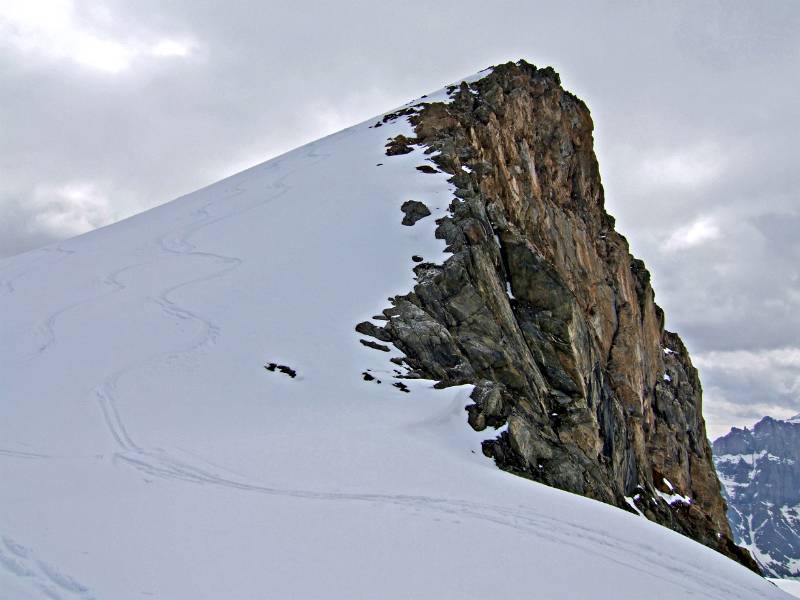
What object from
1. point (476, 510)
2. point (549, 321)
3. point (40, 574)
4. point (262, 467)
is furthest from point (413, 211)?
point (40, 574)

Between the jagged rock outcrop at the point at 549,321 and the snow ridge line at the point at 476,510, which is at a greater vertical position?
the jagged rock outcrop at the point at 549,321

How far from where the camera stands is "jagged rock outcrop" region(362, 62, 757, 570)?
19.9m

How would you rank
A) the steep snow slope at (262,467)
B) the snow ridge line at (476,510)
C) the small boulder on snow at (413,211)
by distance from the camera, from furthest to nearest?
the small boulder on snow at (413,211), the snow ridge line at (476,510), the steep snow slope at (262,467)

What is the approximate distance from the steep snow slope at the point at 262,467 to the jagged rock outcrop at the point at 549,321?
6.98ft

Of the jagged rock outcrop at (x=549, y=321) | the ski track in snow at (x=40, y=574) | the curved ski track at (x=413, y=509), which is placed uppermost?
the jagged rock outcrop at (x=549, y=321)

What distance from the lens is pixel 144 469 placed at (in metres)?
11.2

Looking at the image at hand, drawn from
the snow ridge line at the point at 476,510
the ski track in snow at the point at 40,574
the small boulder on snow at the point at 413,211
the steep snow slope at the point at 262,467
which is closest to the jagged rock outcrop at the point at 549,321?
the small boulder on snow at the point at 413,211

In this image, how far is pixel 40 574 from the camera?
7.38m

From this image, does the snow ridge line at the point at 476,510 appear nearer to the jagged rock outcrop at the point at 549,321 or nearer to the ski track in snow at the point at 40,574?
the ski track in snow at the point at 40,574

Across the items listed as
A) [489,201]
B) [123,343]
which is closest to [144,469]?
[123,343]

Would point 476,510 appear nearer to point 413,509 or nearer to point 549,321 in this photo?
point 413,509

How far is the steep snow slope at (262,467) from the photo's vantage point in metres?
8.05

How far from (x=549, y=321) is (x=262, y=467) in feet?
66.5

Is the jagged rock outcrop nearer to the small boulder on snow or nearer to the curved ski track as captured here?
the small boulder on snow
